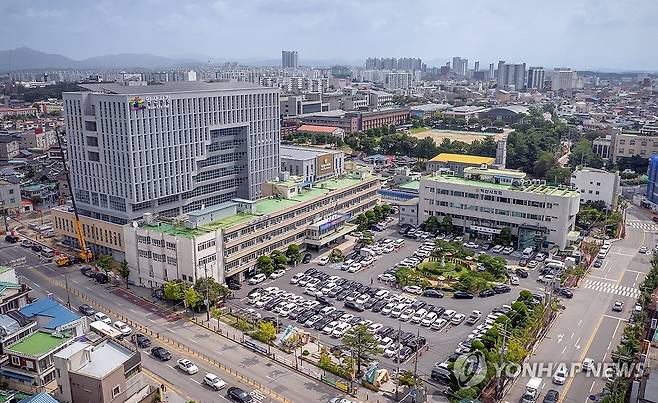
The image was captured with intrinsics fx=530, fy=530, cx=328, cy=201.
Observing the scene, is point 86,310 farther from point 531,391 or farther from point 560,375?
point 560,375

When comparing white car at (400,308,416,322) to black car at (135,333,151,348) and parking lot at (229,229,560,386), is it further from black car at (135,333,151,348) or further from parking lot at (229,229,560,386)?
black car at (135,333,151,348)

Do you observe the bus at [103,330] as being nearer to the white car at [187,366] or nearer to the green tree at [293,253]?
the white car at [187,366]

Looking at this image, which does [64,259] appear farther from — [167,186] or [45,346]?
[45,346]

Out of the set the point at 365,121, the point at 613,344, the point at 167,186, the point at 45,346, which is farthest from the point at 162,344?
the point at 365,121

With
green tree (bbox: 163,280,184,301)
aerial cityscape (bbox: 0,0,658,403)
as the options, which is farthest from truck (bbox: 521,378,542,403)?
green tree (bbox: 163,280,184,301)

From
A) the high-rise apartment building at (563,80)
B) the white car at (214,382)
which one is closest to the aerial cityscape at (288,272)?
the white car at (214,382)

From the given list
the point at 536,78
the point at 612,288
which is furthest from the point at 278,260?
the point at 536,78

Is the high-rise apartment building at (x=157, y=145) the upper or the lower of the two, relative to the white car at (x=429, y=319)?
upper
